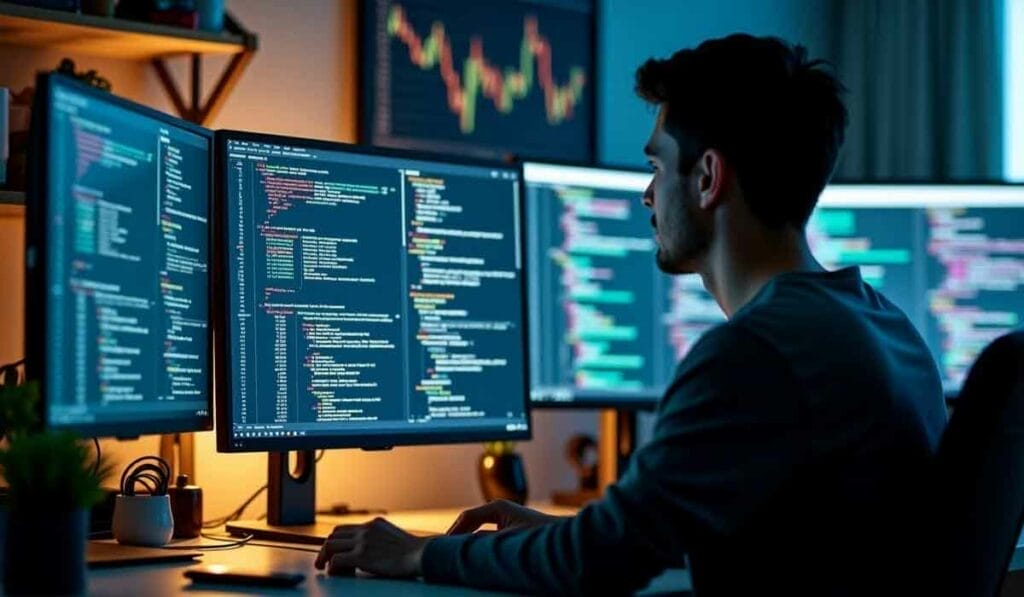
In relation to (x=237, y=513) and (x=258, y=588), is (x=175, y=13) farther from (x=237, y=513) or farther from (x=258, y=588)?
(x=258, y=588)

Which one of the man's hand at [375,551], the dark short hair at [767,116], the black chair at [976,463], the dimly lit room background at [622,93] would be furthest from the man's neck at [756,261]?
the dimly lit room background at [622,93]

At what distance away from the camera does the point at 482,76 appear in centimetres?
281

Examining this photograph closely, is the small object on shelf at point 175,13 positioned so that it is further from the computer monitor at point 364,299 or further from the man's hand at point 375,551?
→ the man's hand at point 375,551

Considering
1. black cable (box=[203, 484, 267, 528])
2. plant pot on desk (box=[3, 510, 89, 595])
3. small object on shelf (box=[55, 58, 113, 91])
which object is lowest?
black cable (box=[203, 484, 267, 528])

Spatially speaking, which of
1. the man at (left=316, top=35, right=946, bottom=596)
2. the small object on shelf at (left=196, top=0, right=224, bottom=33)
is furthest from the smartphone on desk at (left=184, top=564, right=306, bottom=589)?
the small object on shelf at (left=196, top=0, right=224, bottom=33)

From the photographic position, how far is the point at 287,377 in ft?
6.70

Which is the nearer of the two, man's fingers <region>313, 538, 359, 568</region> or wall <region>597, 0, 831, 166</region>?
man's fingers <region>313, 538, 359, 568</region>

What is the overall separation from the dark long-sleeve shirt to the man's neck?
19cm

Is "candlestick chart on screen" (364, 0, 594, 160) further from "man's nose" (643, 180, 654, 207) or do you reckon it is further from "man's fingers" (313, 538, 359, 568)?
"man's fingers" (313, 538, 359, 568)

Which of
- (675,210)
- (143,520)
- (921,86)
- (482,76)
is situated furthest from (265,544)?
(921,86)

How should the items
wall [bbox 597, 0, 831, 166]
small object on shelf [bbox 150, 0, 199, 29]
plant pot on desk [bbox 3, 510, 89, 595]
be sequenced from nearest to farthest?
1. plant pot on desk [bbox 3, 510, 89, 595]
2. small object on shelf [bbox 150, 0, 199, 29]
3. wall [bbox 597, 0, 831, 166]

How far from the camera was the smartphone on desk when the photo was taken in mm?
1591

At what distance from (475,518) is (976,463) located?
2.13ft

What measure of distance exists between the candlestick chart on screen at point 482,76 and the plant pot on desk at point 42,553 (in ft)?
4.34
